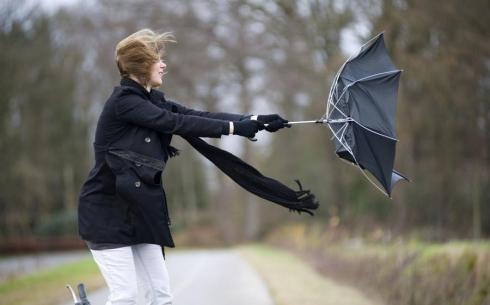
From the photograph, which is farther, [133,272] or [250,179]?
[250,179]

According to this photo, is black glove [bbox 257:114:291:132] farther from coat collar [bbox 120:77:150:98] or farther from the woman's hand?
coat collar [bbox 120:77:150:98]

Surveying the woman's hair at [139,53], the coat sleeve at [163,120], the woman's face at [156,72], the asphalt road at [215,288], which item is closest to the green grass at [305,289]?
the asphalt road at [215,288]

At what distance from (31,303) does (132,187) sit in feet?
23.0

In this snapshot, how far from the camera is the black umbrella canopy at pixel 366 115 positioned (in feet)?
17.7

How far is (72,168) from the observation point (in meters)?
42.4

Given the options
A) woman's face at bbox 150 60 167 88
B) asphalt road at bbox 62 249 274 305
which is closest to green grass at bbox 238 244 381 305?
asphalt road at bbox 62 249 274 305

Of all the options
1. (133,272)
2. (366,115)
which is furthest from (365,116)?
(133,272)

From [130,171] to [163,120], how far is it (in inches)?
15.5

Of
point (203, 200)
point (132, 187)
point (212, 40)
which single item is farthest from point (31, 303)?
point (203, 200)

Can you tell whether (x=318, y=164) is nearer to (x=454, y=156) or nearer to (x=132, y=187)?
(x=454, y=156)

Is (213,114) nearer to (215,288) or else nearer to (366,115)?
(366,115)

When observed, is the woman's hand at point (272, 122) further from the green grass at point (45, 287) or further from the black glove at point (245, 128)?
the green grass at point (45, 287)

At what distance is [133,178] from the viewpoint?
15.3 ft


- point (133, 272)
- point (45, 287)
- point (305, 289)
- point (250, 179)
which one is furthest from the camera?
point (45, 287)
